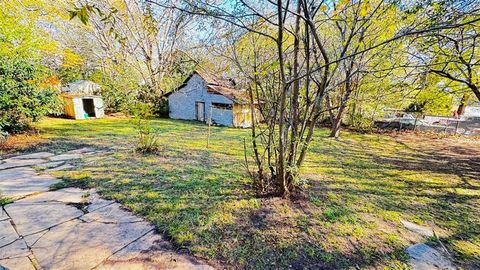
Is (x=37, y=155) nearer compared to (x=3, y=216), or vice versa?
(x=3, y=216)

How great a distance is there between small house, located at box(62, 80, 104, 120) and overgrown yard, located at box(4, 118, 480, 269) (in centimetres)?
799

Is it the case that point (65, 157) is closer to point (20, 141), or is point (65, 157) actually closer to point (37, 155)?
point (37, 155)

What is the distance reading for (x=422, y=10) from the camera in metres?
3.38

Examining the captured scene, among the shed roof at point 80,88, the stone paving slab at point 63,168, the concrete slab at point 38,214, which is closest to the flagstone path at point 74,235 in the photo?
the concrete slab at point 38,214

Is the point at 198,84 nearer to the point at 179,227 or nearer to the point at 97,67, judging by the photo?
the point at 97,67

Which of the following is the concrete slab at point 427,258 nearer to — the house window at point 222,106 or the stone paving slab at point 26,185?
the stone paving slab at point 26,185

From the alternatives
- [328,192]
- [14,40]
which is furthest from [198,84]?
[328,192]

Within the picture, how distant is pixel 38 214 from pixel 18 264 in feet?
3.20

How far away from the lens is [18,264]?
6.26 ft

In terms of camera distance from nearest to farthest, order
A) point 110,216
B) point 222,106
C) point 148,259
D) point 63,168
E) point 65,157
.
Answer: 1. point 148,259
2. point 110,216
3. point 63,168
4. point 65,157
5. point 222,106

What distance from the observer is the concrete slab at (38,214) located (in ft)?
8.03

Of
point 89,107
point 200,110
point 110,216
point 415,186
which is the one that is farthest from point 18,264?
point 89,107

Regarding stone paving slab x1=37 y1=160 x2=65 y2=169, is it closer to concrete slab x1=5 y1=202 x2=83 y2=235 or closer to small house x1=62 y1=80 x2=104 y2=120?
concrete slab x1=5 y1=202 x2=83 y2=235

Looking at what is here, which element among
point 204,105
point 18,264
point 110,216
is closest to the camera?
point 18,264
